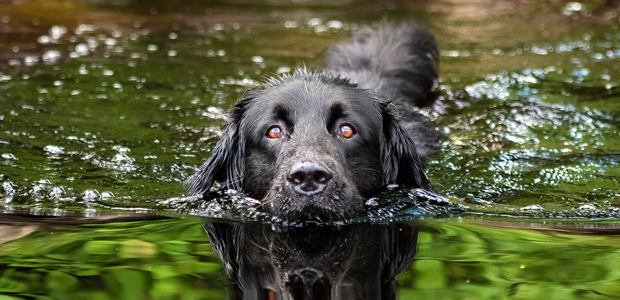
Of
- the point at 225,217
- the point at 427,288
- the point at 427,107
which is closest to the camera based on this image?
the point at 427,288

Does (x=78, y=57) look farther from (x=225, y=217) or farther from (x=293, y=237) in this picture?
(x=293, y=237)

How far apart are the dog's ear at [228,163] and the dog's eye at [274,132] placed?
16.9 inches

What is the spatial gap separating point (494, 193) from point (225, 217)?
2.24m

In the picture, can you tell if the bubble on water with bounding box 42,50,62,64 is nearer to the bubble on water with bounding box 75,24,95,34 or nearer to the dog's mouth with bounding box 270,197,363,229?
the bubble on water with bounding box 75,24,95,34

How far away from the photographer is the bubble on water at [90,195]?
16.9 ft

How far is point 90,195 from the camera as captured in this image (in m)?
5.22

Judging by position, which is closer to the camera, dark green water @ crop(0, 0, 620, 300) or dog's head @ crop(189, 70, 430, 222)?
dark green water @ crop(0, 0, 620, 300)

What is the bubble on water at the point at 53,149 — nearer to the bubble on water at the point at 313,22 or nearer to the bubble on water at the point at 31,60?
the bubble on water at the point at 31,60

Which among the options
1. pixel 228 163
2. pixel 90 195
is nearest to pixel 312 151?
pixel 228 163

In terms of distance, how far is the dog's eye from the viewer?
16.0 feet

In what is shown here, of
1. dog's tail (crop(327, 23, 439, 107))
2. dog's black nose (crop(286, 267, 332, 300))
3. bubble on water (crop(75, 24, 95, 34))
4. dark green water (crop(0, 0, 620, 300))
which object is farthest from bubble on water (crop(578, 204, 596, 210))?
bubble on water (crop(75, 24, 95, 34))

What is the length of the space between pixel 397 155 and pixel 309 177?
1.47m

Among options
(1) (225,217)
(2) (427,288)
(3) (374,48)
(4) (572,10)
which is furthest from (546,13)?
(2) (427,288)

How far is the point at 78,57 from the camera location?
970cm
